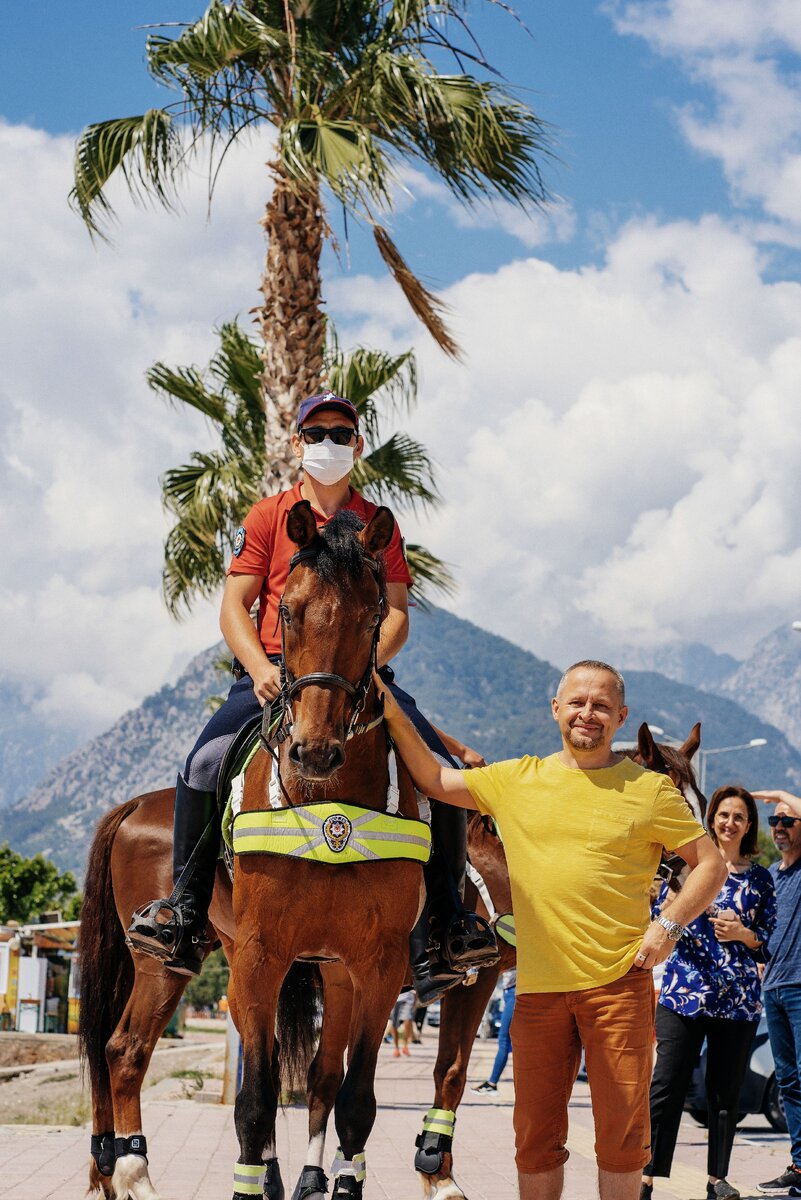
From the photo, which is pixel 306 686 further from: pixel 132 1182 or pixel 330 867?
pixel 132 1182

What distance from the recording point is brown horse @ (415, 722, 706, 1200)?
6.84 meters

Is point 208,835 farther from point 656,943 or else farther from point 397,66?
point 397,66

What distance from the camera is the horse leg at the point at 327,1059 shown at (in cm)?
641

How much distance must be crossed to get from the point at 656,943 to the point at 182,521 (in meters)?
12.6

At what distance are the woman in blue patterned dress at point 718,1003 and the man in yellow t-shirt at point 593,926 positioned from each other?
9.84 feet

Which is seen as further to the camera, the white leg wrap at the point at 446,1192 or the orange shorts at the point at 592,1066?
the white leg wrap at the point at 446,1192

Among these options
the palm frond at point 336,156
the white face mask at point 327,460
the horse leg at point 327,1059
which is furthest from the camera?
the palm frond at point 336,156

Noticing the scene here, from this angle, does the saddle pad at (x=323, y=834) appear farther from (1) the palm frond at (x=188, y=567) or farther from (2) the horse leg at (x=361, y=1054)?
(1) the palm frond at (x=188, y=567)

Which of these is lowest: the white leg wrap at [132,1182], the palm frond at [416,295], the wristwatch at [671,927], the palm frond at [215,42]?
the white leg wrap at [132,1182]

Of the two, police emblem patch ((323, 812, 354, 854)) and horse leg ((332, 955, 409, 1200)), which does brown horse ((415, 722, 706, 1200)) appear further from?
police emblem patch ((323, 812, 354, 854))

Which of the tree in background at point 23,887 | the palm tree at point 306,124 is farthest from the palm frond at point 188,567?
the tree in background at point 23,887

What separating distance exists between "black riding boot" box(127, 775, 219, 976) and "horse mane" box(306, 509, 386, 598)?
1.54 meters

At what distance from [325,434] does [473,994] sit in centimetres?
314

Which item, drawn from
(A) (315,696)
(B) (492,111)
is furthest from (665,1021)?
(B) (492,111)
